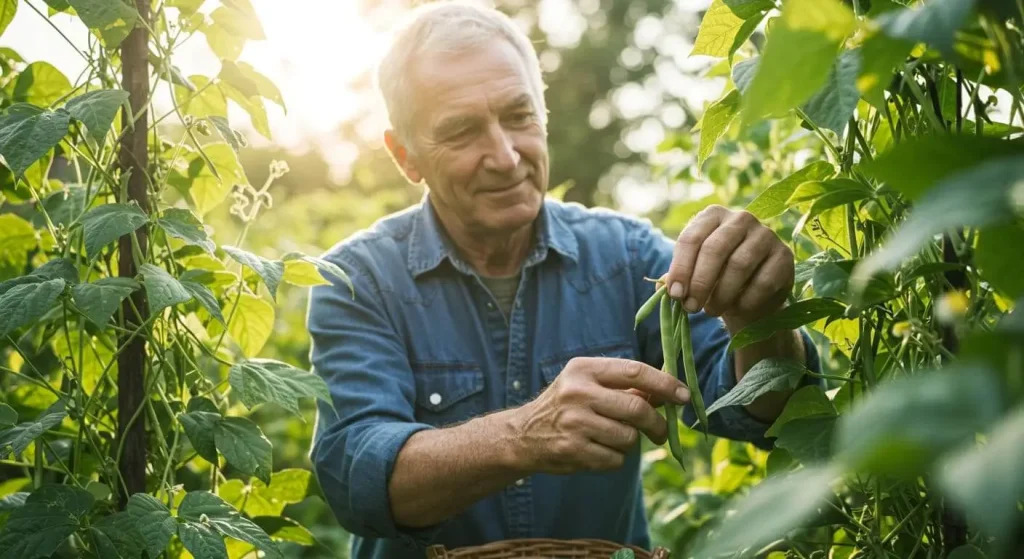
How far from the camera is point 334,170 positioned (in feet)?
49.1

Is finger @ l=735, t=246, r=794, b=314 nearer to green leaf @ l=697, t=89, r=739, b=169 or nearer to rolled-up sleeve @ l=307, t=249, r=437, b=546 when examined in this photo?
green leaf @ l=697, t=89, r=739, b=169

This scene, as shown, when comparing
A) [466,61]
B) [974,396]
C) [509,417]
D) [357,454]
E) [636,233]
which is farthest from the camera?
[636,233]

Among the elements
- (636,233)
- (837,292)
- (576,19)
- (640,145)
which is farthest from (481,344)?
(576,19)

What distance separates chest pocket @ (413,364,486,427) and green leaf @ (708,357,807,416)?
117cm

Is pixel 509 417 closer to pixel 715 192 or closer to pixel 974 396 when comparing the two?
pixel 974 396

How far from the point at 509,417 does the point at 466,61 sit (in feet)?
3.39

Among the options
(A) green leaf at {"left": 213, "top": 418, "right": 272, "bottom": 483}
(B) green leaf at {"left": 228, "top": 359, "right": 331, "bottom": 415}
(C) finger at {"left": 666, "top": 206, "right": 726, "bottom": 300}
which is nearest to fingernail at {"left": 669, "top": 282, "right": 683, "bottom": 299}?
(C) finger at {"left": 666, "top": 206, "right": 726, "bottom": 300}

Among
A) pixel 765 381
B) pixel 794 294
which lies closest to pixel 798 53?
pixel 765 381

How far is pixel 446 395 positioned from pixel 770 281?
111 centimetres

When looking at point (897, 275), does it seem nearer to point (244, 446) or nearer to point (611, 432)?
point (611, 432)

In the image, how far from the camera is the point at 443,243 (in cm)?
264

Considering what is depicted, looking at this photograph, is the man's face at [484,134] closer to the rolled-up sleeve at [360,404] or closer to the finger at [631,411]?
the rolled-up sleeve at [360,404]

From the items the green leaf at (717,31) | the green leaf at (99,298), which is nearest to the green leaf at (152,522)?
the green leaf at (99,298)

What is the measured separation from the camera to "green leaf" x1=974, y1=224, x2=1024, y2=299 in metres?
0.81
